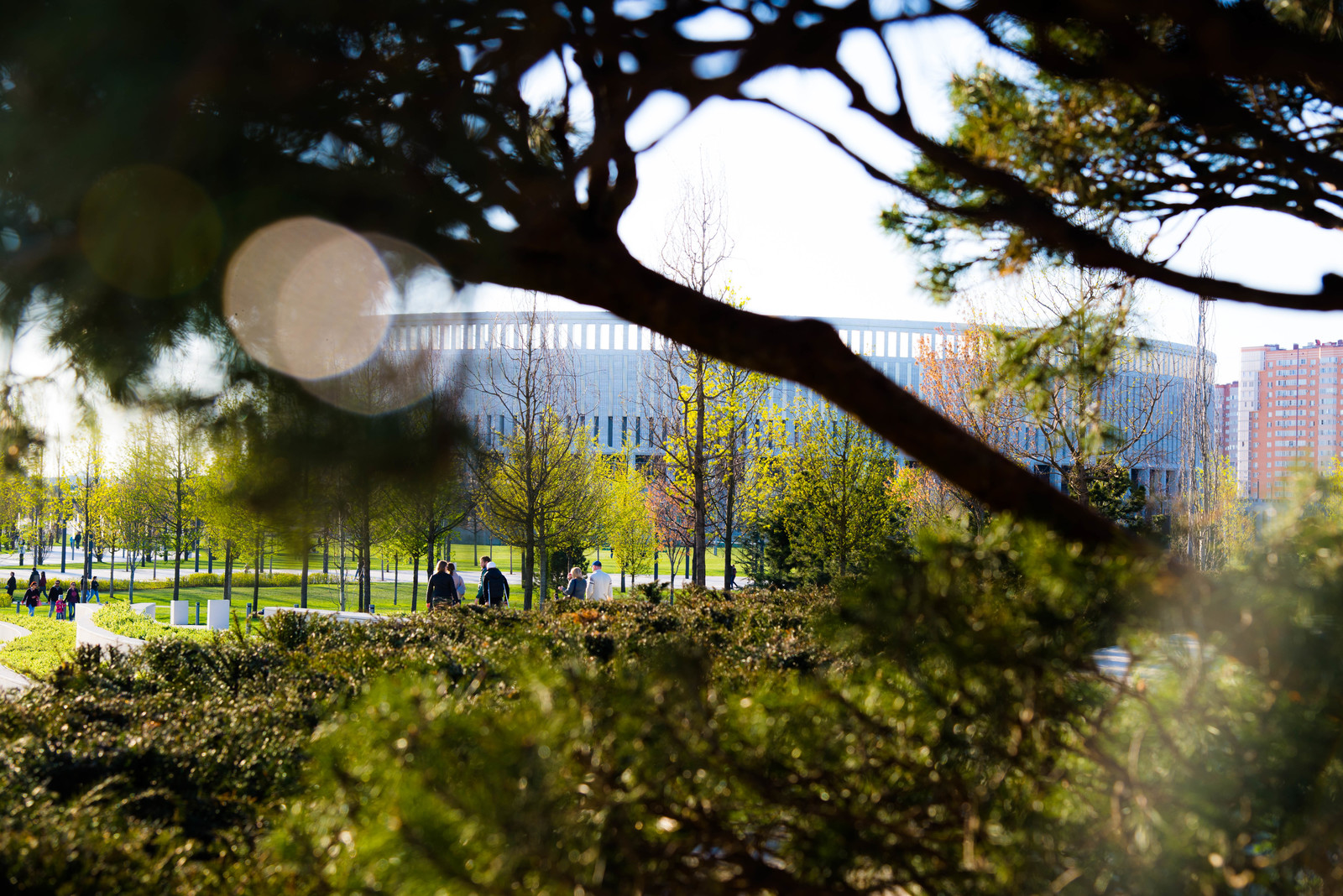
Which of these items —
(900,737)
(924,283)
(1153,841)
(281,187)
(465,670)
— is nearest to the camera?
(1153,841)

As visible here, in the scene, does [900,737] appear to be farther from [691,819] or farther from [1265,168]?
[1265,168]

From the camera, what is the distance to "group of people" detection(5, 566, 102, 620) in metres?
21.8

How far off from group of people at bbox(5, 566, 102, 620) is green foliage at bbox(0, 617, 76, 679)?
4.17 feet

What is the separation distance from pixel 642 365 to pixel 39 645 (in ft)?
78.9

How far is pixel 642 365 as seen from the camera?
3591cm

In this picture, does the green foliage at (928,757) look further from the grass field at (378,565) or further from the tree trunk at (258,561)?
the grass field at (378,565)

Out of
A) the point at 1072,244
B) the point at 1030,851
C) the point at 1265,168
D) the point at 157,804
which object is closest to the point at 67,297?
the point at 157,804

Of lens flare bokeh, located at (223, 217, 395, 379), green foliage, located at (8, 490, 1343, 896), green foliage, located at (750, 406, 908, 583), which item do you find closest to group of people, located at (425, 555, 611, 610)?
green foliage, located at (750, 406, 908, 583)

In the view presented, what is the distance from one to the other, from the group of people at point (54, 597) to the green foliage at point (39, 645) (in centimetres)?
127

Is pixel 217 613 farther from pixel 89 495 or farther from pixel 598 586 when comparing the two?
pixel 89 495

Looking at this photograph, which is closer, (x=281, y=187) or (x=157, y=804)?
(x=281, y=187)

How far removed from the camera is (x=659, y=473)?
19.7m

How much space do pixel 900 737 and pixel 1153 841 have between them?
494 mm

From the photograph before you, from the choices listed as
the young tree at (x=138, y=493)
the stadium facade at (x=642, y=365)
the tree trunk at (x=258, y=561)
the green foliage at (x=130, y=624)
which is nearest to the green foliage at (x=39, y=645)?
the green foliage at (x=130, y=624)
